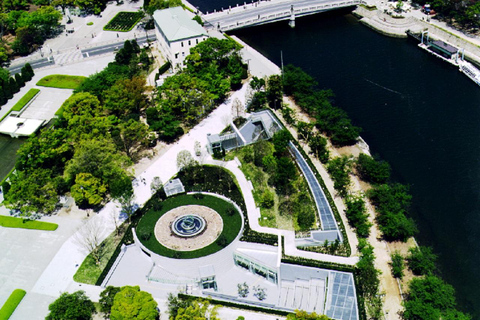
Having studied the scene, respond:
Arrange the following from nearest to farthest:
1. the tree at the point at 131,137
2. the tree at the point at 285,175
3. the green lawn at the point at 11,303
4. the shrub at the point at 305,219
A: 1. the green lawn at the point at 11,303
2. the shrub at the point at 305,219
3. the tree at the point at 285,175
4. the tree at the point at 131,137

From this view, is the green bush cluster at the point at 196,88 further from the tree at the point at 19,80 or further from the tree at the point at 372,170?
the tree at the point at 19,80

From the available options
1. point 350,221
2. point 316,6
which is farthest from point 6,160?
point 316,6

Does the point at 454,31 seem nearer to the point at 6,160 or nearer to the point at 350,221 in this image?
the point at 350,221

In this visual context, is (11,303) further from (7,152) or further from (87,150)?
(7,152)

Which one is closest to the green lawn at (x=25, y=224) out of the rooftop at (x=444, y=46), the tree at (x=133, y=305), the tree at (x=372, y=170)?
the tree at (x=133, y=305)

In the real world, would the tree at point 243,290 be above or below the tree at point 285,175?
below
